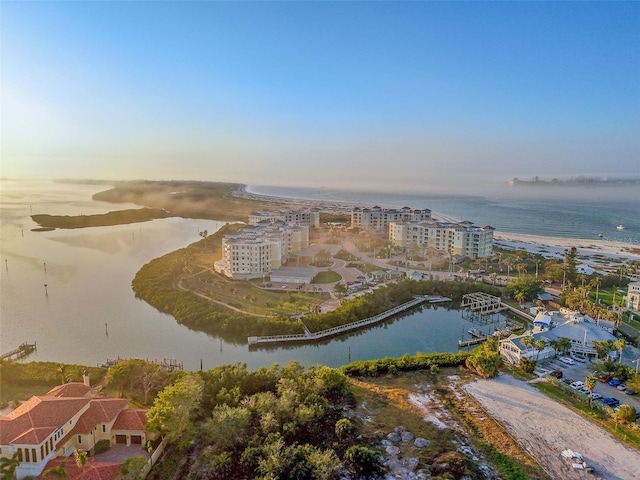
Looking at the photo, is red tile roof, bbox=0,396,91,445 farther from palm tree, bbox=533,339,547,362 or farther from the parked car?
palm tree, bbox=533,339,547,362

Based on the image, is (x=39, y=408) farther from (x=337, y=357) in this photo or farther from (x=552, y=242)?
(x=552, y=242)

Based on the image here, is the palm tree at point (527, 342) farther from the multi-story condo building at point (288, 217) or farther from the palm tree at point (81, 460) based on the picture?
the multi-story condo building at point (288, 217)

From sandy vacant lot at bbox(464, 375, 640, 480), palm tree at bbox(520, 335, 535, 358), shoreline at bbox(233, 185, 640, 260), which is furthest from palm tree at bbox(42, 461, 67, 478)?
shoreline at bbox(233, 185, 640, 260)

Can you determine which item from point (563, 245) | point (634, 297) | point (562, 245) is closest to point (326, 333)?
point (634, 297)

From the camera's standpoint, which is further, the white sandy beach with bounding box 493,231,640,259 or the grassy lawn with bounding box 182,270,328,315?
the white sandy beach with bounding box 493,231,640,259

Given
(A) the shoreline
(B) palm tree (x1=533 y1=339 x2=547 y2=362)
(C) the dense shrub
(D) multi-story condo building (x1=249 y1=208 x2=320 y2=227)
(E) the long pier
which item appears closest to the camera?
(C) the dense shrub

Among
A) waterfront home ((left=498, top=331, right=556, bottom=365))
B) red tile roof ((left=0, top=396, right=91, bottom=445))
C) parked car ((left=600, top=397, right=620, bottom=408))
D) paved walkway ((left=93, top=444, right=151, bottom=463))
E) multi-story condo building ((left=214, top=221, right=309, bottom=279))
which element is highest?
multi-story condo building ((left=214, top=221, right=309, bottom=279))

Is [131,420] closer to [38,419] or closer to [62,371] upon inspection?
[38,419]
